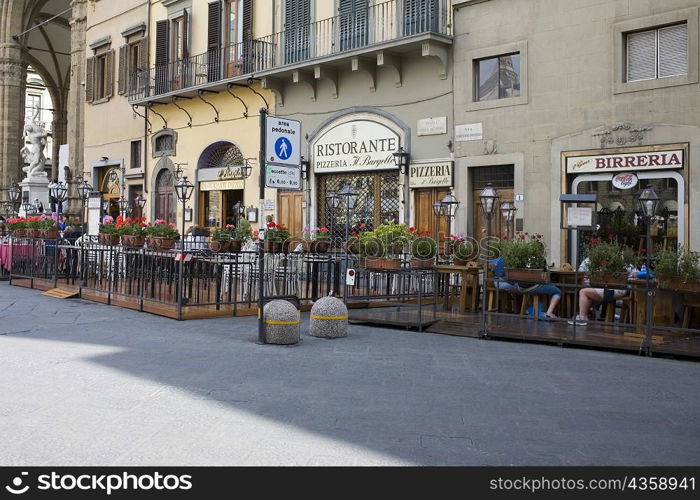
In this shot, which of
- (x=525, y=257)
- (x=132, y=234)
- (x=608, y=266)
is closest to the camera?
(x=608, y=266)

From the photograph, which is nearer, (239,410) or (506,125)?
(239,410)

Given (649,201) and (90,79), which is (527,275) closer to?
(649,201)

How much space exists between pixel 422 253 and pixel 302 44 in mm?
9722

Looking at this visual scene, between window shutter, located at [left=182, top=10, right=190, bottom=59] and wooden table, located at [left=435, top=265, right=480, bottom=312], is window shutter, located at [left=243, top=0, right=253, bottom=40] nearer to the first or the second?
window shutter, located at [left=182, top=10, right=190, bottom=59]

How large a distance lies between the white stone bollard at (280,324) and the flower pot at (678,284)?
4.74m

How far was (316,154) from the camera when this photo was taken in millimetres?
19672

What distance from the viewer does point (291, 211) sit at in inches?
800

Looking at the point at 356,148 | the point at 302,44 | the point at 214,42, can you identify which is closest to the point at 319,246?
the point at 356,148

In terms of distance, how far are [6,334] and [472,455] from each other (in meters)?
7.64

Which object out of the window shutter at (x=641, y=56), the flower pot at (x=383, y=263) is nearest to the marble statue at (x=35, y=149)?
the flower pot at (x=383, y=263)

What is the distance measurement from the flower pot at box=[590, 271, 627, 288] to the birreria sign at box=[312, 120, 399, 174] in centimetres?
854

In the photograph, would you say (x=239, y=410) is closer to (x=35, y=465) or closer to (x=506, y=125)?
(x=35, y=465)

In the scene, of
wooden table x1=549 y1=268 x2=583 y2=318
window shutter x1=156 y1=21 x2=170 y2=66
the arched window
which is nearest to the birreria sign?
wooden table x1=549 y1=268 x2=583 y2=318

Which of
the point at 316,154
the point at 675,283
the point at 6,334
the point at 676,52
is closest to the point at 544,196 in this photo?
the point at 676,52
